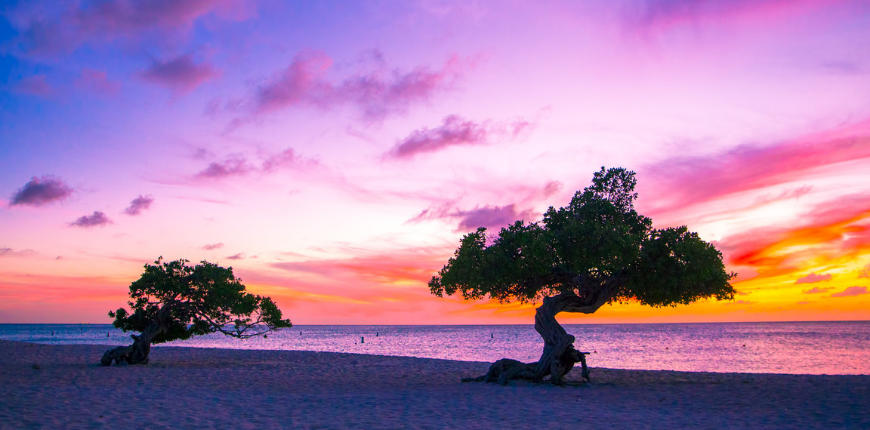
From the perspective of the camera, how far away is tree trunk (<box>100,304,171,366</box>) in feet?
109

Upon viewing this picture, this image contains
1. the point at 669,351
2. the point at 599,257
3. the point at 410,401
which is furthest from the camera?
the point at 669,351

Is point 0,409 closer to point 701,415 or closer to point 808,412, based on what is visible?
point 701,415

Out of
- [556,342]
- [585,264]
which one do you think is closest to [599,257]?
[585,264]

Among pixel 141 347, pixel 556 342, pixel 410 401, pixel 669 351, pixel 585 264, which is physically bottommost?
pixel 669 351

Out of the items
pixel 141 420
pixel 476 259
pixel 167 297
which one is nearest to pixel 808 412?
pixel 476 259

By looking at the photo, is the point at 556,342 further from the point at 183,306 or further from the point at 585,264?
the point at 183,306

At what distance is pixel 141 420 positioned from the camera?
14.7m

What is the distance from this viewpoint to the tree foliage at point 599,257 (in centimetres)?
2227

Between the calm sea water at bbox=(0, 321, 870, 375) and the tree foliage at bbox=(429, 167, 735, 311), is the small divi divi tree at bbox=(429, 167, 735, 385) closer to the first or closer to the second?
the tree foliage at bbox=(429, 167, 735, 311)

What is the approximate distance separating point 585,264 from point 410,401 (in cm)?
888

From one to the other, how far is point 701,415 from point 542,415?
15.9 feet

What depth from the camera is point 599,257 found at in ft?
72.4

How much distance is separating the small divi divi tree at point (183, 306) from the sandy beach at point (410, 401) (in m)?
4.81

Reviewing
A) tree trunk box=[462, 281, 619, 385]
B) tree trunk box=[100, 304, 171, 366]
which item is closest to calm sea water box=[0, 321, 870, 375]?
tree trunk box=[462, 281, 619, 385]
